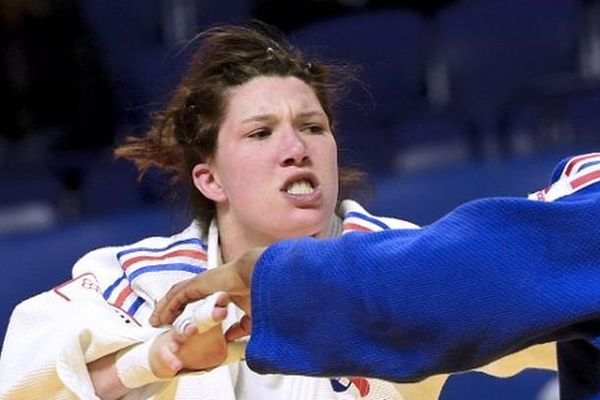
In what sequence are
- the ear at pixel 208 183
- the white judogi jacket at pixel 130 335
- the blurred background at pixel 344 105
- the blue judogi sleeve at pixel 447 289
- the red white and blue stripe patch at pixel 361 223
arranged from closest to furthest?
the blue judogi sleeve at pixel 447 289, the white judogi jacket at pixel 130 335, the red white and blue stripe patch at pixel 361 223, the ear at pixel 208 183, the blurred background at pixel 344 105

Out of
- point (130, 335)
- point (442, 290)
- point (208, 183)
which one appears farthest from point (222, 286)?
point (208, 183)

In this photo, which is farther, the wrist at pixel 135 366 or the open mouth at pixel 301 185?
the open mouth at pixel 301 185

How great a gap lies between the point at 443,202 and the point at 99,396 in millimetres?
1310

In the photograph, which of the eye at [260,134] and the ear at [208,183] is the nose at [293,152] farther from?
the ear at [208,183]

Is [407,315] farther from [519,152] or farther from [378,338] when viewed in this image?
[519,152]

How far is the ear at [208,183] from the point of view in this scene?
90.5 inches

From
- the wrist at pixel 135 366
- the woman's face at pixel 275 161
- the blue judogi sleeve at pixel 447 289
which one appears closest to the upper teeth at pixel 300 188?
the woman's face at pixel 275 161

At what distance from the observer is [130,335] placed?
1.96 meters

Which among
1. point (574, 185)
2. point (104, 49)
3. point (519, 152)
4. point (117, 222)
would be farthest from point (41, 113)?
point (574, 185)

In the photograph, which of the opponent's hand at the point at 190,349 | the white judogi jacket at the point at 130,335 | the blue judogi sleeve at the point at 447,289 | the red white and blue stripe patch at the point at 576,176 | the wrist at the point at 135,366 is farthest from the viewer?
the white judogi jacket at the point at 130,335

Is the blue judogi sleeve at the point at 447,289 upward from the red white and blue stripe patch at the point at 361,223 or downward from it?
upward

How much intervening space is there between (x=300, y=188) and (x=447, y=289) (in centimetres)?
84

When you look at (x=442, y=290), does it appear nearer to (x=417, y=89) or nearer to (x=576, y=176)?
(x=576, y=176)

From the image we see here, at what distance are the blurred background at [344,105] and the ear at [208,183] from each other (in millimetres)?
817
